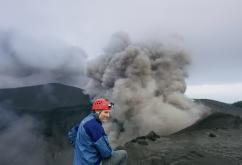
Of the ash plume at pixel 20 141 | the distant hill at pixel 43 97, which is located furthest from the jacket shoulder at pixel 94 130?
the distant hill at pixel 43 97

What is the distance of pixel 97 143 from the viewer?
5.61m

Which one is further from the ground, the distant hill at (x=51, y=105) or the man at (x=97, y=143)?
the distant hill at (x=51, y=105)

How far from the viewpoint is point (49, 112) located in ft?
192

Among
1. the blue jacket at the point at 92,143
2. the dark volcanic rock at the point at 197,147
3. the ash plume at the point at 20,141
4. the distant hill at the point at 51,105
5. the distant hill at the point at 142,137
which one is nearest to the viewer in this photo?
the blue jacket at the point at 92,143

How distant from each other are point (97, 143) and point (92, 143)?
0.12 m

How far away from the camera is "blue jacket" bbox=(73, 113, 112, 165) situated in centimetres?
563

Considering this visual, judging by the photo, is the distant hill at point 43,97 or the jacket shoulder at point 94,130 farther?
the distant hill at point 43,97

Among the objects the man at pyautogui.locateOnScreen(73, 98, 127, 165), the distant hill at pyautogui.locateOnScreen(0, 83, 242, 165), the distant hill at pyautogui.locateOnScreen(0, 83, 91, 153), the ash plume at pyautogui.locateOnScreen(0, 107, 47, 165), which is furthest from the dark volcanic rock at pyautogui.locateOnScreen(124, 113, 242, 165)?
the ash plume at pyautogui.locateOnScreen(0, 107, 47, 165)

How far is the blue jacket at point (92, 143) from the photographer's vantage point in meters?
5.63

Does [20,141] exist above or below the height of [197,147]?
above

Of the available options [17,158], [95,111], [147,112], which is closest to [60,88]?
[17,158]

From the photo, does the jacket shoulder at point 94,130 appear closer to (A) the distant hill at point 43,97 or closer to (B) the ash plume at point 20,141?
(B) the ash plume at point 20,141

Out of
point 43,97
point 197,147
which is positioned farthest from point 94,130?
point 43,97

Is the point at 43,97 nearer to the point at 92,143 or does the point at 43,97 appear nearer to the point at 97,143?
the point at 92,143
